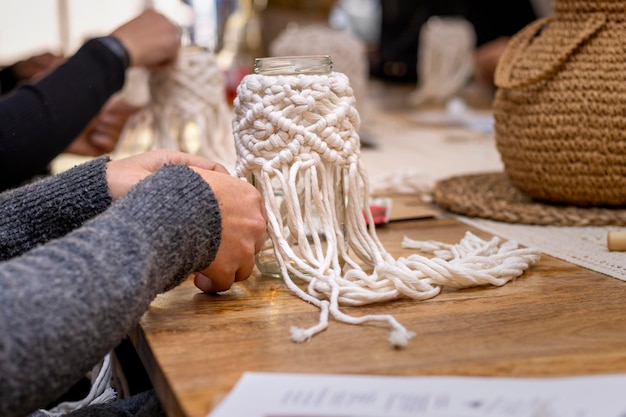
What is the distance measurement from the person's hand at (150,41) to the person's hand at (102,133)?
0.84ft

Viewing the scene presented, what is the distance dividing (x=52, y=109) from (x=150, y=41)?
0.21 m

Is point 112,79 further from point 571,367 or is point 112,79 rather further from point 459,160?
point 571,367

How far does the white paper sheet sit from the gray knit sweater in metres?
0.09

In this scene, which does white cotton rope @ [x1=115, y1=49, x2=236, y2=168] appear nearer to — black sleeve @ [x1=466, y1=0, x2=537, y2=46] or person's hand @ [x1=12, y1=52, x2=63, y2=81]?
person's hand @ [x1=12, y1=52, x2=63, y2=81]

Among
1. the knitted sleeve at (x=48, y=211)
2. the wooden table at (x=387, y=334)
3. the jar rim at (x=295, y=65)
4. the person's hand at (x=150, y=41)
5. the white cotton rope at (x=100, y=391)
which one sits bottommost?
the white cotton rope at (x=100, y=391)

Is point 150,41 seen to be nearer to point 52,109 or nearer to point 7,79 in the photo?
point 52,109

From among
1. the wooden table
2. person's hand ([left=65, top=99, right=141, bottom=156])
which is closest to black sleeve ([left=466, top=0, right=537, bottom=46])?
person's hand ([left=65, top=99, right=141, bottom=156])

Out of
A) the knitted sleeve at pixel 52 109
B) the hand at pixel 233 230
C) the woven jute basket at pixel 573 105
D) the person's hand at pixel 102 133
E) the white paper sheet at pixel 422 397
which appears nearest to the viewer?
the white paper sheet at pixel 422 397

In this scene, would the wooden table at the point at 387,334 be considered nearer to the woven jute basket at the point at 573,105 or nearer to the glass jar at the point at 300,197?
Result: the glass jar at the point at 300,197

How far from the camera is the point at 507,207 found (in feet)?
3.02

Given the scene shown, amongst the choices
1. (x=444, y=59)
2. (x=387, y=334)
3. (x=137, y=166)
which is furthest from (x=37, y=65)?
(x=387, y=334)

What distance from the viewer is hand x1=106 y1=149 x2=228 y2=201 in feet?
2.08

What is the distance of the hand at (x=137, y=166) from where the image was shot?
2.08 feet

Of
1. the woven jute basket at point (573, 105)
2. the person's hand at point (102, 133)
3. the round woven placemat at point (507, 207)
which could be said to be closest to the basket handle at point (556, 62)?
the woven jute basket at point (573, 105)
